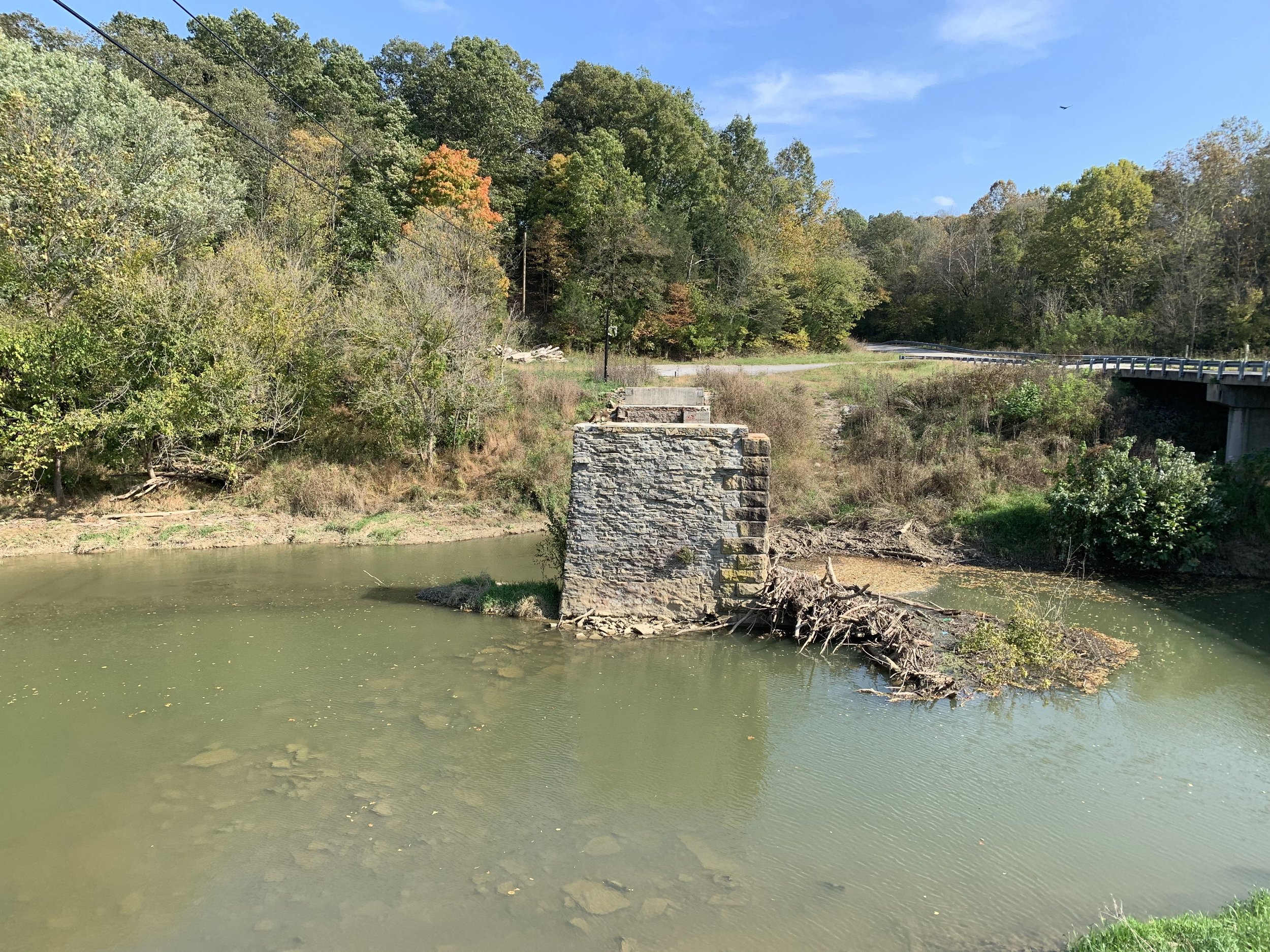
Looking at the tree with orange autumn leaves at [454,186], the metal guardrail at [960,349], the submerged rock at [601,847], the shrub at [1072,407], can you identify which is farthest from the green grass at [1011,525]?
the tree with orange autumn leaves at [454,186]

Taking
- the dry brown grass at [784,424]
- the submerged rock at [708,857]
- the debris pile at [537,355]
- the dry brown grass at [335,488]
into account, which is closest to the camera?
the submerged rock at [708,857]

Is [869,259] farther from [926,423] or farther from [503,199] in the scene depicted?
[926,423]

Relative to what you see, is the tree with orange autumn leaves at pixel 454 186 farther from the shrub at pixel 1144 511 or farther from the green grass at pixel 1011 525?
the shrub at pixel 1144 511

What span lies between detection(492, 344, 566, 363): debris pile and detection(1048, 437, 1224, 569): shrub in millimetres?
18340

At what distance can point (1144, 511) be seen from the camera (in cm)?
1662

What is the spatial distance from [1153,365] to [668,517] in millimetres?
20103

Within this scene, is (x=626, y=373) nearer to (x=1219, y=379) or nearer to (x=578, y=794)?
(x=1219, y=379)

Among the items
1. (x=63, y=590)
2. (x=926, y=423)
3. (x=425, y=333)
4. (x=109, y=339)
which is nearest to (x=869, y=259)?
(x=926, y=423)

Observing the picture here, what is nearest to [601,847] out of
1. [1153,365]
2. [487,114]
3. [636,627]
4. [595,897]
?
[595,897]

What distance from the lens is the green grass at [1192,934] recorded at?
4.84 metres

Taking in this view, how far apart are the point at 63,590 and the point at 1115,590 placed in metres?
20.7

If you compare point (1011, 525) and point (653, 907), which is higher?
point (1011, 525)

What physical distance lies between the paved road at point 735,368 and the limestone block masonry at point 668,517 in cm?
1651

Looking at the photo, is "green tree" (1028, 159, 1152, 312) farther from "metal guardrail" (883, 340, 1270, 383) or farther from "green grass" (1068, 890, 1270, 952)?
"green grass" (1068, 890, 1270, 952)
